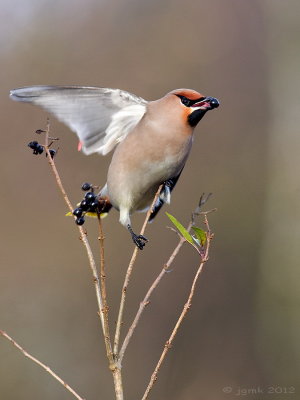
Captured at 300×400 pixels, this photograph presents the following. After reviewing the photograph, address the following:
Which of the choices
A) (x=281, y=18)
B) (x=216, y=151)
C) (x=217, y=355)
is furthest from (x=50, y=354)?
(x=281, y=18)

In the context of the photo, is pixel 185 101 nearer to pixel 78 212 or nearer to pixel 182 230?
pixel 78 212

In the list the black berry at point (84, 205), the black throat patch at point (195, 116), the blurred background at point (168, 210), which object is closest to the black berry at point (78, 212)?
the black berry at point (84, 205)

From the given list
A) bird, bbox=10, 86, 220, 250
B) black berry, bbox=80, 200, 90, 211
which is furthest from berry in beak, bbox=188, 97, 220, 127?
black berry, bbox=80, 200, 90, 211

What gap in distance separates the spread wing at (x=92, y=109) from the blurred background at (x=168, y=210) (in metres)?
2.81

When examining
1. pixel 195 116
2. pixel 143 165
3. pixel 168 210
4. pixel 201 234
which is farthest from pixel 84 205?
pixel 168 210

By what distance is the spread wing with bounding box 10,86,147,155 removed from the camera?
277 centimetres

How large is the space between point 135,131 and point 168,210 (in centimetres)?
310

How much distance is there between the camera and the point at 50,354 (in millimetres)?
6320

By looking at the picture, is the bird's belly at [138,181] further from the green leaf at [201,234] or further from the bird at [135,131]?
the green leaf at [201,234]

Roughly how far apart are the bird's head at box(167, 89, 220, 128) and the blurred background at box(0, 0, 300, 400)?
306 centimetres

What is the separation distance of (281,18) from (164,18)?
148 cm

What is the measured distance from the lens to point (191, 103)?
299 cm

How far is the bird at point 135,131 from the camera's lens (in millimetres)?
2957

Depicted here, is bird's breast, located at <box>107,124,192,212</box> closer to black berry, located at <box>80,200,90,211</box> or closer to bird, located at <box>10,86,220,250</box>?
bird, located at <box>10,86,220,250</box>
